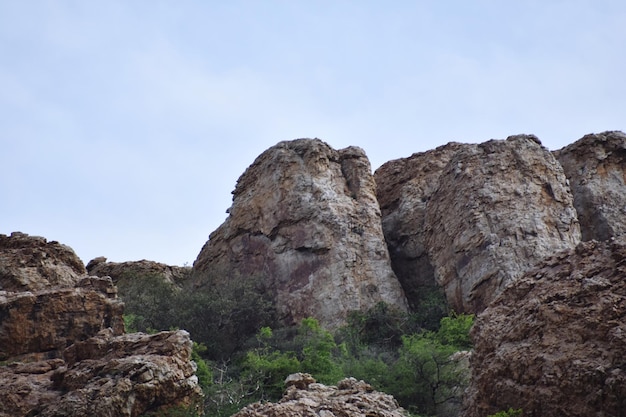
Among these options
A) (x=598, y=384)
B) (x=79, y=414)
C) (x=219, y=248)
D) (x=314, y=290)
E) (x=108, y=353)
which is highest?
(x=219, y=248)

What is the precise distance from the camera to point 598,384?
9055mm

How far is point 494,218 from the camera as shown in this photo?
82.0 feet

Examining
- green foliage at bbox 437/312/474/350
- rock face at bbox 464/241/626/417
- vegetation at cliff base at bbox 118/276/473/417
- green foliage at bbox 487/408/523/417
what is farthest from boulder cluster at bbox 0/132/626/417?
green foliage at bbox 437/312/474/350

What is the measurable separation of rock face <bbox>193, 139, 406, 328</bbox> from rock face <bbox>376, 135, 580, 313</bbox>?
6.27 feet

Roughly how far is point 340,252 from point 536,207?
21.4 ft

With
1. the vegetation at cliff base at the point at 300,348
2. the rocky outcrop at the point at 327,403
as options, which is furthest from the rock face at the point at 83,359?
the vegetation at cliff base at the point at 300,348

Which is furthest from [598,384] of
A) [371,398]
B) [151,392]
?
[151,392]

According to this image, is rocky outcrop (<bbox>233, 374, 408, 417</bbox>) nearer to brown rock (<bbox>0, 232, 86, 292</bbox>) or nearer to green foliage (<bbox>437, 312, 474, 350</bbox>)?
green foliage (<bbox>437, 312, 474, 350</bbox>)

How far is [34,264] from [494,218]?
44.9 ft

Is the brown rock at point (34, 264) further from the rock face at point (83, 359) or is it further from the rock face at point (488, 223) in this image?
the rock face at point (488, 223)

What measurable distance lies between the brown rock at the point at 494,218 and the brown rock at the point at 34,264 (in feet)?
37.9

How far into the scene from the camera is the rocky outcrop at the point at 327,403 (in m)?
10.3

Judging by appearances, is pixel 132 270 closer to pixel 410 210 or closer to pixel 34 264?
pixel 410 210

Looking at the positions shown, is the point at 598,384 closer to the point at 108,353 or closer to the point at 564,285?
the point at 564,285
